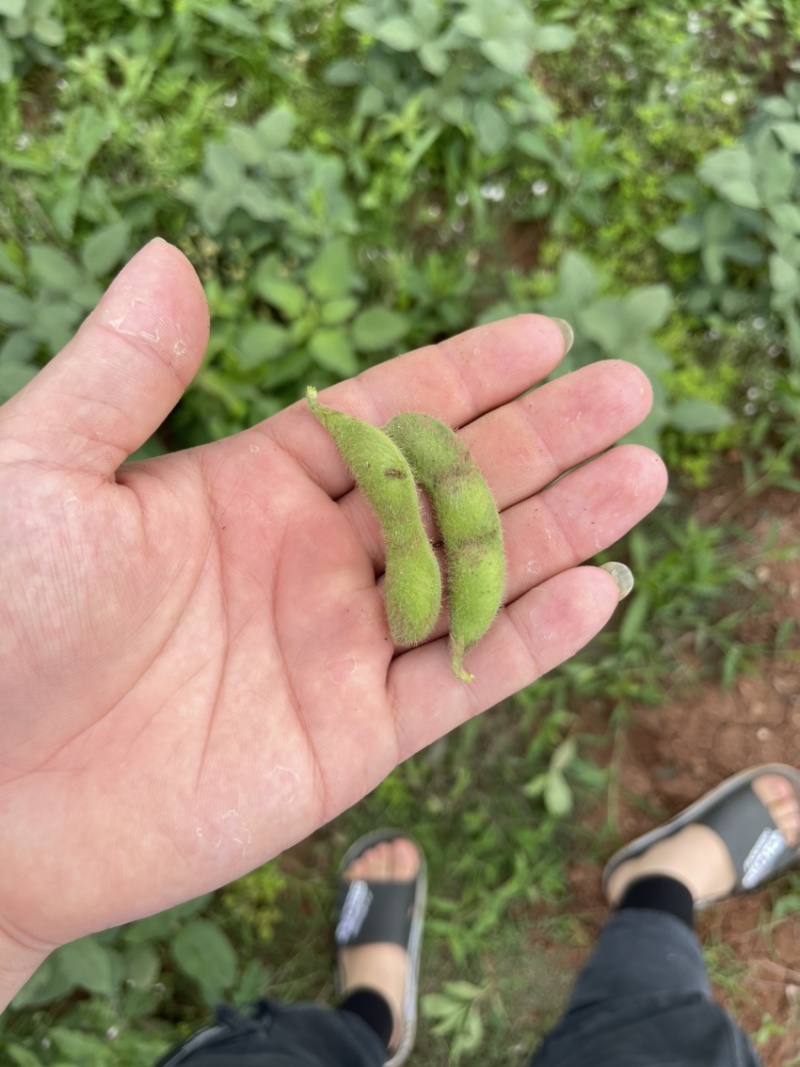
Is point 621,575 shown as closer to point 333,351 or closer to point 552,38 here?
point 333,351

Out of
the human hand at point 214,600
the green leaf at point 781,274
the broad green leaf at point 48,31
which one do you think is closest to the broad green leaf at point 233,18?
the broad green leaf at point 48,31

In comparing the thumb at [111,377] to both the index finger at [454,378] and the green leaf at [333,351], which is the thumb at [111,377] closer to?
the index finger at [454,378]

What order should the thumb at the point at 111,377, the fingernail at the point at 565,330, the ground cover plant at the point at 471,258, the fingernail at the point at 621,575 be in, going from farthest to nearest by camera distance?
the ground cover plant at the point at 471,258, the fingernail at the point at 565,330, the fingernail at the point at 621,575, the thumb at the point at 111,377

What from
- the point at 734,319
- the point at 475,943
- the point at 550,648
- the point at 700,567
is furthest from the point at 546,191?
the point at 475,943

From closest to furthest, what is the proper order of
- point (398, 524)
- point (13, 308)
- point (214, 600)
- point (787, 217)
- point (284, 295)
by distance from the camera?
1. point (398, 524)
2. point (214, 600)
3. point (13, 308)
4. point (284, 295)
5. point (787, 217)

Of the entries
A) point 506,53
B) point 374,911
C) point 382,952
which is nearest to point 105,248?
point 506,53

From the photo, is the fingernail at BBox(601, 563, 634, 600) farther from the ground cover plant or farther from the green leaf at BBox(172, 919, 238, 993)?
the green leaf at BBox(172, 919, 238, 993)

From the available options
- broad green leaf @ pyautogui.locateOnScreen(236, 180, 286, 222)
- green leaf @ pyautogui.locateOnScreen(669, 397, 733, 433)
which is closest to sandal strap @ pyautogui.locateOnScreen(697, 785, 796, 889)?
green leaf @ pyautogui.locateOnScreen(669, 397, 733, 433)
